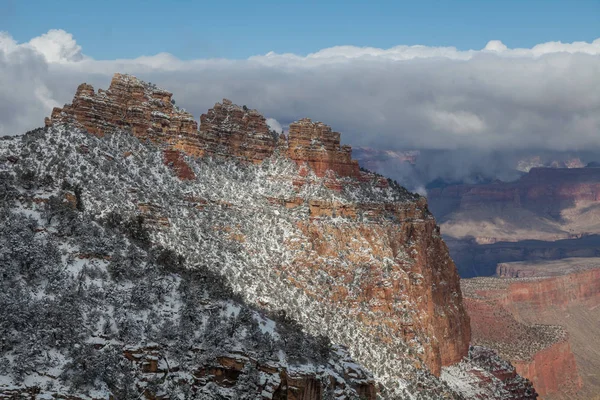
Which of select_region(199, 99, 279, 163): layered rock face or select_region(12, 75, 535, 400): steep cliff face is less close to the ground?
select_region(199, 99, 279, 163): layered rock face

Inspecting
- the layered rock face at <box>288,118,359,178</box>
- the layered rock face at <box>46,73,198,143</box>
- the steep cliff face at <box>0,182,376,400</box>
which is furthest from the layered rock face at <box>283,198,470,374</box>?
the steep cliff face at <box>0,182,376,400</box>

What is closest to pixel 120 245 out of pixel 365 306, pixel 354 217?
pixel 365 306

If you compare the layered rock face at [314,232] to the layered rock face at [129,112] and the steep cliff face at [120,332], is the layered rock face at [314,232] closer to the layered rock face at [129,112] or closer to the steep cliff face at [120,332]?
the layered rock face at [129,112]

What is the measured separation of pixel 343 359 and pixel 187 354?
20.2 meters

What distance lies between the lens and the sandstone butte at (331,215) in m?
118

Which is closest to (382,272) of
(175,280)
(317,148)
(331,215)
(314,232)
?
(314,232)

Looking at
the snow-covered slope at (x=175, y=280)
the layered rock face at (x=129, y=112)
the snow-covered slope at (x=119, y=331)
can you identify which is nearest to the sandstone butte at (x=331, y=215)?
the layered rock face at (x=129, y=112)

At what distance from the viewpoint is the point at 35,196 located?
2704 inches

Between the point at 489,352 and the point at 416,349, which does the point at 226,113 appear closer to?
the point at 416,349

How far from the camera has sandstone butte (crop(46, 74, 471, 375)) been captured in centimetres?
11831

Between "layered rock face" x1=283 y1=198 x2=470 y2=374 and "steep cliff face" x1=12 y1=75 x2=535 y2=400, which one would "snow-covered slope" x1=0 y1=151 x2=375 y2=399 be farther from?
"layered rock face" x1=283 y1=198 x2=470 y2=374

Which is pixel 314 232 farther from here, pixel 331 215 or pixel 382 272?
→ pixel 382 272

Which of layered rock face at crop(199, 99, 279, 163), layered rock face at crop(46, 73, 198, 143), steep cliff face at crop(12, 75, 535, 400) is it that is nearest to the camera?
steep cliff face at crop(12, 75, 535, 400)

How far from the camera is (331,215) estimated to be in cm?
12788
